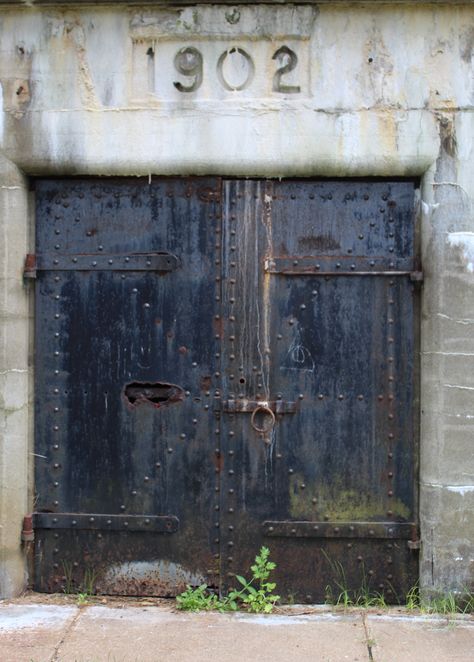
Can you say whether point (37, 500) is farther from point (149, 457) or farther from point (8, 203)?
point (8, 203)

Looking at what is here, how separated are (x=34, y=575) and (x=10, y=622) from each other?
0.42 m

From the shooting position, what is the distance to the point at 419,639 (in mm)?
3861

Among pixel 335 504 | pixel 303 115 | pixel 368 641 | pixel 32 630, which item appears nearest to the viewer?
pixel 368 641

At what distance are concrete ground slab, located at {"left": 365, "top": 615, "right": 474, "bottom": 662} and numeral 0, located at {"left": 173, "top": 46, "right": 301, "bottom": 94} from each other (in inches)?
108

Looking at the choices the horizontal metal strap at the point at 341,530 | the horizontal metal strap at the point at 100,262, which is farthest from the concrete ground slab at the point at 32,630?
the horizontal metal strap at the point at 100,262

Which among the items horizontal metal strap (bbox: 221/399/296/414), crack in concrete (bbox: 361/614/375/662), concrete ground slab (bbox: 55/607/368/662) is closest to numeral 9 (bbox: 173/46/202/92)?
horizontal metal strap (bbox: 221/399/296/414)

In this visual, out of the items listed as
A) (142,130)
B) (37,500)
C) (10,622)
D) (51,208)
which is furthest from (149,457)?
(142,130)

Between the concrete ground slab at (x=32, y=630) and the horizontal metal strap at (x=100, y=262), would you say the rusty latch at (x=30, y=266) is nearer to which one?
the horizontal metal strap at (x=100, y=262)

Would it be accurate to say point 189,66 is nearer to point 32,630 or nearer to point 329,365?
point 329,365

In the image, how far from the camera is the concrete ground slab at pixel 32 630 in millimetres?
3668

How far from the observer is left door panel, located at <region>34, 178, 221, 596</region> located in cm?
436

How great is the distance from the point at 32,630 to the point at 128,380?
132cm

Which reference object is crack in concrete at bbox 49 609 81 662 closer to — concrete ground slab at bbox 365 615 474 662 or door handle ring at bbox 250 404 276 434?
door handle ring at bbox 250 404 276 434

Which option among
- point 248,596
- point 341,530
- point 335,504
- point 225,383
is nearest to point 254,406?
point 225,383
